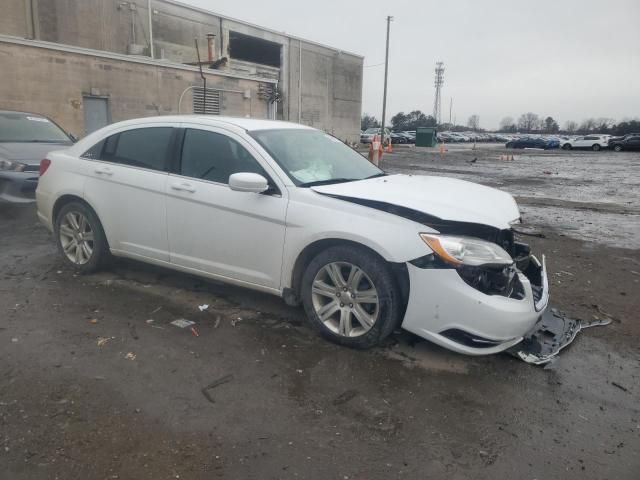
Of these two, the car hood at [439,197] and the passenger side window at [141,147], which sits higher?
the passenger side window at [141,147]

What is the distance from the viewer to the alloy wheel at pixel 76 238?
5113mm

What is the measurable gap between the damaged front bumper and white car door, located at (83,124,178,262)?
7.80 feet

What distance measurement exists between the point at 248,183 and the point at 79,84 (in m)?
15.6

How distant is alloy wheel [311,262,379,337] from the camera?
3.57 m

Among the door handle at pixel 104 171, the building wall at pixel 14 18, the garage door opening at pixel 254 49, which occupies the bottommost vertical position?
the door handle at pixel 104 171

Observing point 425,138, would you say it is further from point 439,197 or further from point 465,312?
point 465,312

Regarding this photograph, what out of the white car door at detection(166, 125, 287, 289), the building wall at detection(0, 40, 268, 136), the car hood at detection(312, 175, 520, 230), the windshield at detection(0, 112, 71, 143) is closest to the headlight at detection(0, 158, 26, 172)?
the windshield at detection(0, 112, 71, 143)

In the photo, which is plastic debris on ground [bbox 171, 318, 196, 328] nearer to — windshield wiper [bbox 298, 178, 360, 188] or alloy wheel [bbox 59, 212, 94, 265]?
windshield wiper [bbox 298, 178, 360, 188]

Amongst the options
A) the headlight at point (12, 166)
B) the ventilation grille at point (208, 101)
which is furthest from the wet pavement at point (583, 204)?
the ventilation grille at point (208, 101)

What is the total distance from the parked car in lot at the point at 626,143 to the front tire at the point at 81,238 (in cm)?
4848

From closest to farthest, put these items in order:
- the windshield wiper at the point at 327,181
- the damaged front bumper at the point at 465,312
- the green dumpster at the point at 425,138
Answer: the damaged front bumper at the point at 465,312 → the windshield wiper at the point at 327,181 → the green dumpster at the point at 425,138

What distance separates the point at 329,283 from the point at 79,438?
1.86 m

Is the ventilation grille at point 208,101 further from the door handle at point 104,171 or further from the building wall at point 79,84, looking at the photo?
the door handle at point 104,171

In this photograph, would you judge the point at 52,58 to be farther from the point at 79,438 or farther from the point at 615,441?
the point at 615,441
